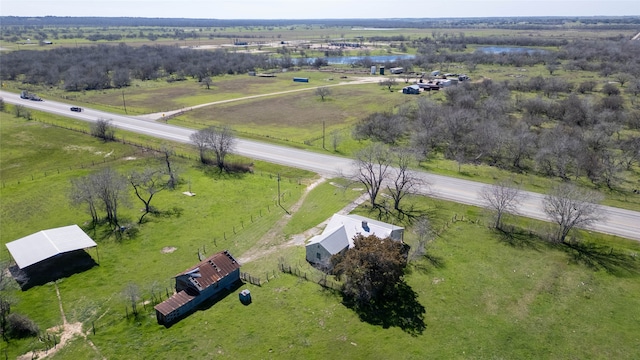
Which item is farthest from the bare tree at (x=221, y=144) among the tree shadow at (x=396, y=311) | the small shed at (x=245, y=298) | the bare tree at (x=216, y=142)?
the tree shadow at (x=396, y=311)

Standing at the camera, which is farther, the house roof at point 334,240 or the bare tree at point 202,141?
the bare tree at point 202,141

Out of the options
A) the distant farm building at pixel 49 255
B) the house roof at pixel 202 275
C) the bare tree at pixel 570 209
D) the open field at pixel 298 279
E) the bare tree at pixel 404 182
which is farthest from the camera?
the bare tree at pixel 404 182

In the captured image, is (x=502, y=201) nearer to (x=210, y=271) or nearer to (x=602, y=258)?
(x=602, y=258)

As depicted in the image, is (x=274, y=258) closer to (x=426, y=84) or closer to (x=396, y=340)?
(x=396, y=340)

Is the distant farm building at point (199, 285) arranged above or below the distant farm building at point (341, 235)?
below

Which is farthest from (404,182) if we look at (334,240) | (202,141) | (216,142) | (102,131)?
(102,131)

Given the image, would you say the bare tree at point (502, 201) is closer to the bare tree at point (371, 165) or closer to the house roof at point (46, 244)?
the bare tree at point (371, 165)

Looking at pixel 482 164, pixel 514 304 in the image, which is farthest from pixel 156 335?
pixel 482 164

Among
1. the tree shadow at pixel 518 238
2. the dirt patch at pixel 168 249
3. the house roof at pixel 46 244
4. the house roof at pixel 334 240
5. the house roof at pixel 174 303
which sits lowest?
the dirt patch at pixel 168 249
